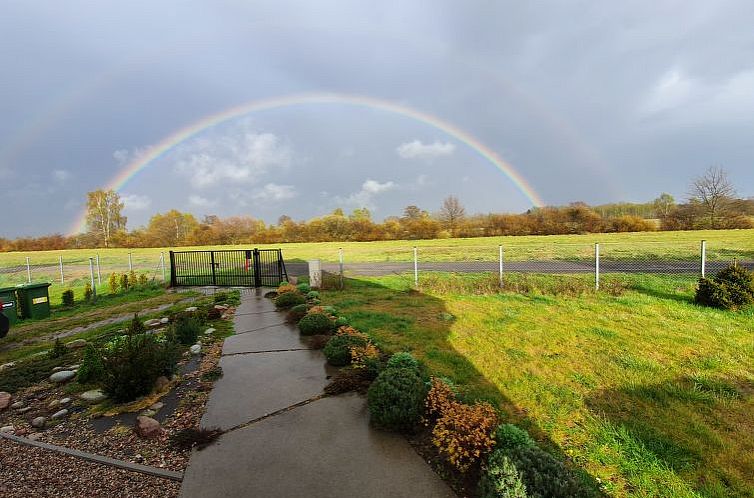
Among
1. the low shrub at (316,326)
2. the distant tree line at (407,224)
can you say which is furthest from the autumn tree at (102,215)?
the low shrub at (316,326)

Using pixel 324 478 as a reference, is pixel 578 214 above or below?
above

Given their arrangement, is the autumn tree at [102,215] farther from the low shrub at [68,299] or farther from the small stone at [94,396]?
the small stone at [94,396]

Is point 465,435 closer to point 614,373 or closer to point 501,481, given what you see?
point 501,481

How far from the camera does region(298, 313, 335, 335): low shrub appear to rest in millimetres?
5914

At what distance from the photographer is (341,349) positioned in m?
4.62

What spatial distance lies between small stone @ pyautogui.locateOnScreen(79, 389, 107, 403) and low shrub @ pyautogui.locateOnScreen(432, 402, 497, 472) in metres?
3.76

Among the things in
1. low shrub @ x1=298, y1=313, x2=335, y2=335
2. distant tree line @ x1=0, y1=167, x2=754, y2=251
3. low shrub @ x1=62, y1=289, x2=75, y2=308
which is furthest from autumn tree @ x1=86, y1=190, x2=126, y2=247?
low shrub @ x1=298, y1=313, x2=335, y2=335

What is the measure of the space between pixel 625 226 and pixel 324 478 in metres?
52.3

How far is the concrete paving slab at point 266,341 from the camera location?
17.6 feet

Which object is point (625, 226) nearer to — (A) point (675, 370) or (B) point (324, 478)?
(A) point (675, 370)

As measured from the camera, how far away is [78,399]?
388 centimetres

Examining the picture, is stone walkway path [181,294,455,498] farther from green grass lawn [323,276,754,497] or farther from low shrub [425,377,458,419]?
green grass lawn [323,276,754,497]

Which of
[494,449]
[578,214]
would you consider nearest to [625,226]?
[578,214]

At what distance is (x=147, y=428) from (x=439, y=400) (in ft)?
8.70
